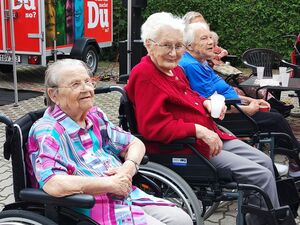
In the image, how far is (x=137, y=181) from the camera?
8.69 feet

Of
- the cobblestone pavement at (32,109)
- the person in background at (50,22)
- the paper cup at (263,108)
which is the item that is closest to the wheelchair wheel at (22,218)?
the cobblestone pavement at (32,109)

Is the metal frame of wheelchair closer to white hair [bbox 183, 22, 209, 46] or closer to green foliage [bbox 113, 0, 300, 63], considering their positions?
white hair [bbox 183, 22, 209, 46]

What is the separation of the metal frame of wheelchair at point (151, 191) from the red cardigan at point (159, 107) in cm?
8

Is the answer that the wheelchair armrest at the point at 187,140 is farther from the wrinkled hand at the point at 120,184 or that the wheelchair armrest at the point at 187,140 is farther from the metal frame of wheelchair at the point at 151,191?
the wrinkled hand at the point at 120,184

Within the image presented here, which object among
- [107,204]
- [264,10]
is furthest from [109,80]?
[107,204]

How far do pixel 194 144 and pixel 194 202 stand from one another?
343 mm

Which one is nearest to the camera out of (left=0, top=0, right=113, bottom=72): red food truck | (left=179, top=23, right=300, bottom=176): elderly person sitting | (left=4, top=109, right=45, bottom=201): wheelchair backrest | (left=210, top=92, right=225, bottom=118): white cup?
(left=4, top=109, right=45, bottom=201): wheelchair backrest

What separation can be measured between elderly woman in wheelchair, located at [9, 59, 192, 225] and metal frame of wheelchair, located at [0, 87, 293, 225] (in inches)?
2.3

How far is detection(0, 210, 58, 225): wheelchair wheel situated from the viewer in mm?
2009

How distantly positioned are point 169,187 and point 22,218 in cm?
98

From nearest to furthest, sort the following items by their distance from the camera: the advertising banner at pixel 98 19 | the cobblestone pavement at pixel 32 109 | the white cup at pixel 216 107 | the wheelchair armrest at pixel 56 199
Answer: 1. the wheelchair armrest at pixel 56 199
2. the white cup at pixel 216 107
3. the cobblestone pavement at pixel 32 109
4. the advertising banner at pixel 98 19

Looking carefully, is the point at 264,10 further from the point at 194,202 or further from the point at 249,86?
the point at 194,202

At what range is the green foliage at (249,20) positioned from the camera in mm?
11188

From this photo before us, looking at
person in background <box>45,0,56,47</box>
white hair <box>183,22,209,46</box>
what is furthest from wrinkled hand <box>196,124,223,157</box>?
person in background <box>45,0,56,47</box>
